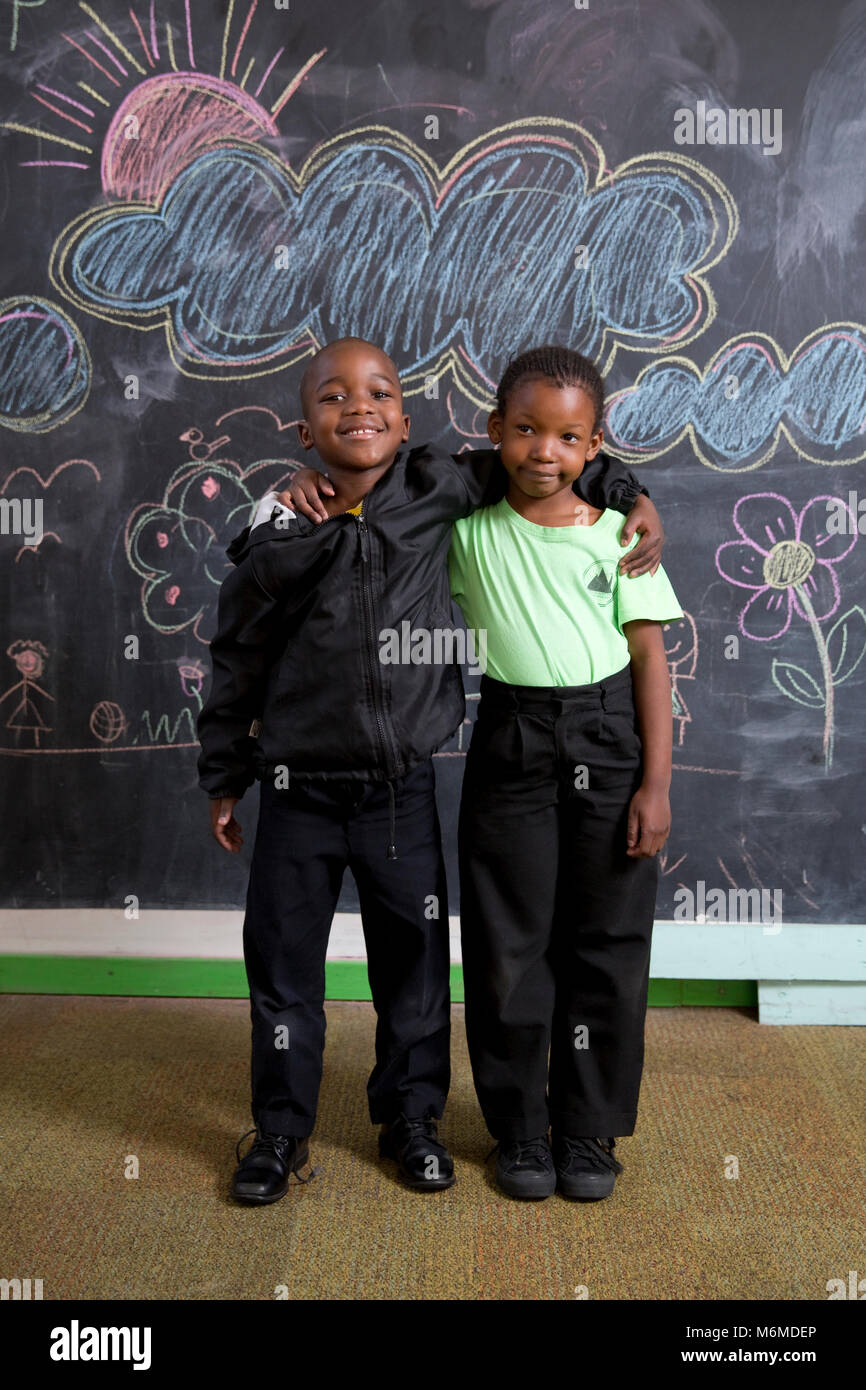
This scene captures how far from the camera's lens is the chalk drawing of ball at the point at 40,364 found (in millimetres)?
2330

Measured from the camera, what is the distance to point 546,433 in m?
1.58

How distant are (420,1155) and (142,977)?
3.20ft

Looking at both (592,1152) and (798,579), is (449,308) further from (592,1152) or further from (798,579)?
(592,1152)

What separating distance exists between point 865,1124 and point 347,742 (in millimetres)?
1102

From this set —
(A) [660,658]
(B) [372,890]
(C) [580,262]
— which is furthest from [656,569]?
(C) [580,262]

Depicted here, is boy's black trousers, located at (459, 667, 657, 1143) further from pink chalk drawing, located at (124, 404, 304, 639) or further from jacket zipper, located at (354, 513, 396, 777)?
pink chalk drawing, located at (124, 404, 304, 639)

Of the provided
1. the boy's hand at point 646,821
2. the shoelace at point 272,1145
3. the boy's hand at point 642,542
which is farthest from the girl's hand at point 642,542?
the shoelace at point 272,1145

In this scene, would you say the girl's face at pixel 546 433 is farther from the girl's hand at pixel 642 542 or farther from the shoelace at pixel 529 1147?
the shoelace at pixel 529 1147

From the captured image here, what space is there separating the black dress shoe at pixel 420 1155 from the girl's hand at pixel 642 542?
2.95 ft

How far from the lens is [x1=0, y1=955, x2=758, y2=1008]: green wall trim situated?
2457mm

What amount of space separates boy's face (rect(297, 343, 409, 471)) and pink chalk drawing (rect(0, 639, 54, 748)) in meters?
1.06

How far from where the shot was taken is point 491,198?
7.33 feet

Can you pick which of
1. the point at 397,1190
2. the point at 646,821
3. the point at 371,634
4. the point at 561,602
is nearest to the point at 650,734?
the point at 646,821

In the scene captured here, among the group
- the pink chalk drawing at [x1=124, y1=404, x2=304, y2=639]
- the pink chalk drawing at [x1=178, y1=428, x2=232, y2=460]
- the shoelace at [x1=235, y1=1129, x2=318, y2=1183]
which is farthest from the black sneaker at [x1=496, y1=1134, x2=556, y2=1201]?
the pink chalk drawing at [x1=178, y1=428, x2=232, y2=460]
